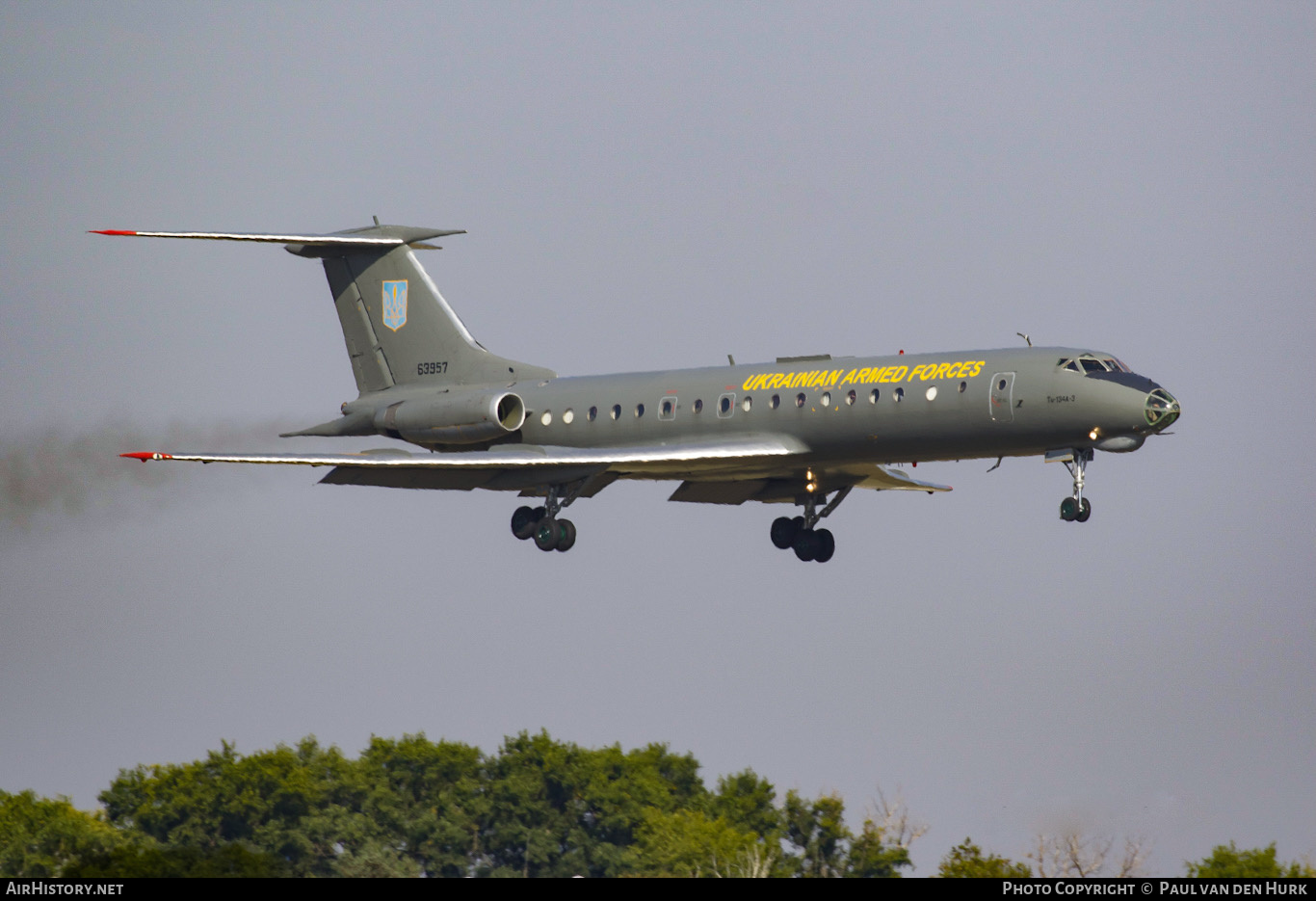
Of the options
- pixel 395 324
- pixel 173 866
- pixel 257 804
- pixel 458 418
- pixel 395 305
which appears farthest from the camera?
pixel 257 804

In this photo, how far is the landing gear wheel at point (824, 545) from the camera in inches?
1843

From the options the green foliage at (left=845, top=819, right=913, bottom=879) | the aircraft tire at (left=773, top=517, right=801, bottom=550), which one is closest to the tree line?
the green foliage at (left=845, top=819, right=913, bottom=879)

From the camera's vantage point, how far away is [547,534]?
144ft

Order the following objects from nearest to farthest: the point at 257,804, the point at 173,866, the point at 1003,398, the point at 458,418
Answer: the point at 1003,398, the point at 458,418, the point at 173,866, the point at 257,804

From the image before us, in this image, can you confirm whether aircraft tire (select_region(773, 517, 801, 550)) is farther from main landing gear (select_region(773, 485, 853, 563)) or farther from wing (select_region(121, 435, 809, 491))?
wing (select_region(121, 435, 809, 491))

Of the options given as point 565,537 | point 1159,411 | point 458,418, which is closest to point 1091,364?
point 1159,411

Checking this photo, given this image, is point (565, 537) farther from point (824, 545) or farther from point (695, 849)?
point (695, 849)

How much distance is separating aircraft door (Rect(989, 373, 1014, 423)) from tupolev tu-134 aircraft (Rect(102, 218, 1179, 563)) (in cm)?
3

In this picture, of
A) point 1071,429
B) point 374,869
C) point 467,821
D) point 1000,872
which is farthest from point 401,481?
point 467,821

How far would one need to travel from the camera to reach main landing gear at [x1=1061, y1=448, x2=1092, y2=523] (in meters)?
38.6

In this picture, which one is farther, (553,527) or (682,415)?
(553,527)

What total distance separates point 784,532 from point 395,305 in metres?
10.9
